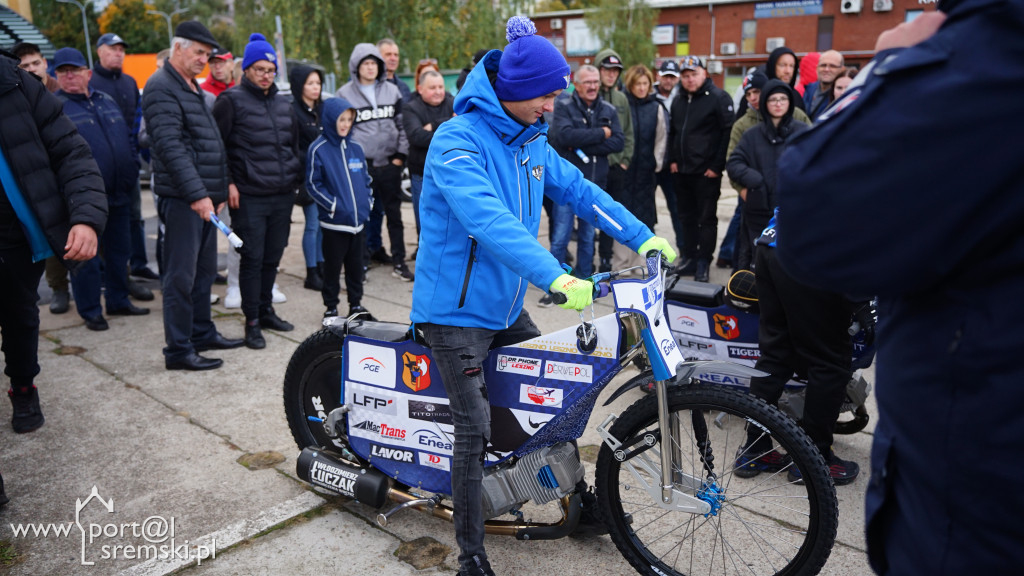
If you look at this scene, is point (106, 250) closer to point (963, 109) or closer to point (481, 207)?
point (481, 207)

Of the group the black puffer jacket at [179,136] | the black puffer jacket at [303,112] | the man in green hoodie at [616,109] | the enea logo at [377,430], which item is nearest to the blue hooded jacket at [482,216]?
the enea logo at [377,430]

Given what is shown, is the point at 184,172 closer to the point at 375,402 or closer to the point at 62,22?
the point at 375,402

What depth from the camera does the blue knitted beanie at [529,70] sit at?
2.78 meters

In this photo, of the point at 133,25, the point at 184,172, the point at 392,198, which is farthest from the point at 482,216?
the point at 133,25

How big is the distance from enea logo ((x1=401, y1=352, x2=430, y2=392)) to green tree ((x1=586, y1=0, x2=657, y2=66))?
171 ft

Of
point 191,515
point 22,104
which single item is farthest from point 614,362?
point 22,104

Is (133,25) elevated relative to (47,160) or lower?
elevated

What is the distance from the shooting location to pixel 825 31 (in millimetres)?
47188

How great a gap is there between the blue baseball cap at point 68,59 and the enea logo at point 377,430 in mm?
4552

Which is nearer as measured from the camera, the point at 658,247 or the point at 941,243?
the point at 941,243

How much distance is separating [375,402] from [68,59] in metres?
4.72

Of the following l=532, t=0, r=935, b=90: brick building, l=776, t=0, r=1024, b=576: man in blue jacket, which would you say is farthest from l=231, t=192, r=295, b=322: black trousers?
l=532, t=0, r=935, b=90: brick building

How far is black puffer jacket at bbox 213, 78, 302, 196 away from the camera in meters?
5.80

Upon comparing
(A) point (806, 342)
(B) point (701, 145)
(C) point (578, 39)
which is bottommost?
(A) point (806, 342)
